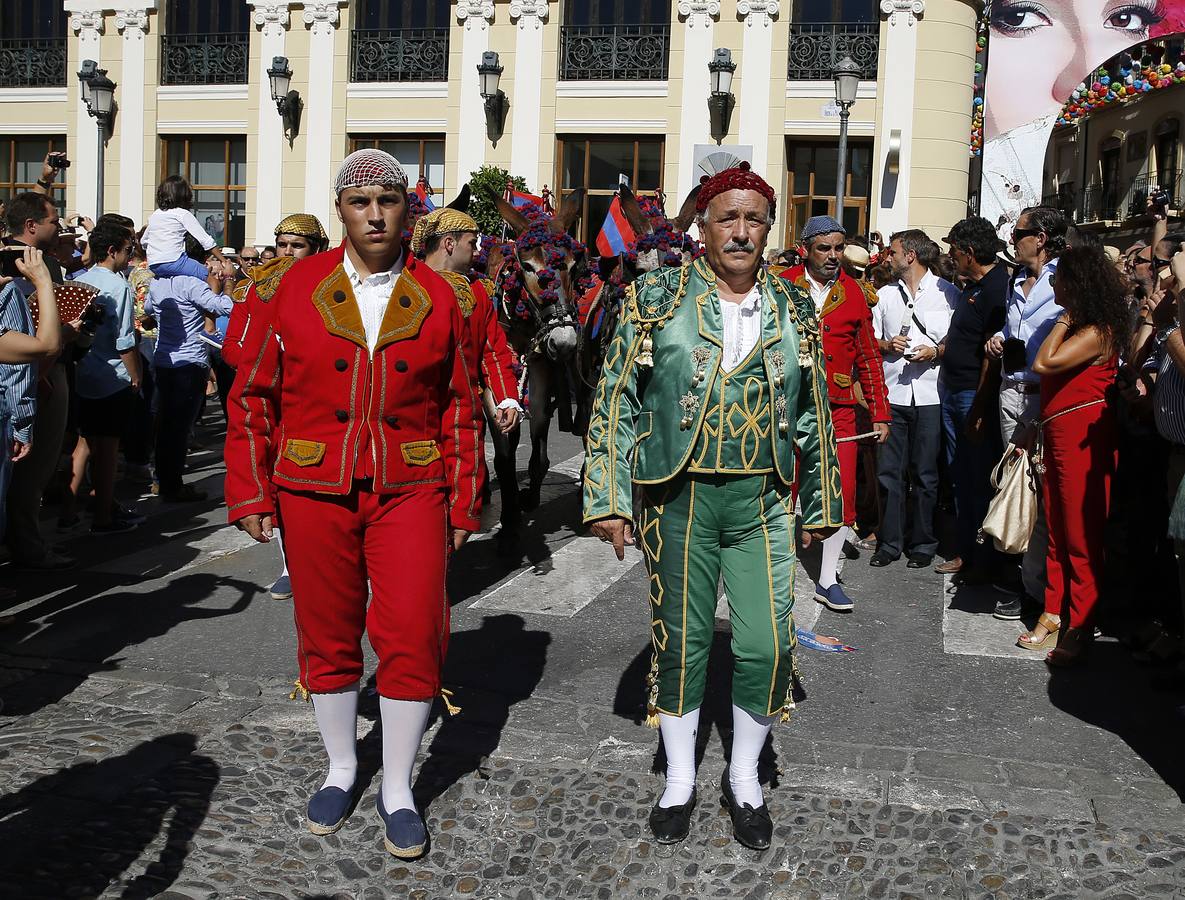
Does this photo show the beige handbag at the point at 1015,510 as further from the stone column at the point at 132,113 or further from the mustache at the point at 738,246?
the stone column at the point at 132,113

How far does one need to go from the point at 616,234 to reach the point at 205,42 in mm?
18331

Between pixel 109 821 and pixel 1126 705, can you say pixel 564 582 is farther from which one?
pixel 109 821

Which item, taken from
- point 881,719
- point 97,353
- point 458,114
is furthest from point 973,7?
point 881,719

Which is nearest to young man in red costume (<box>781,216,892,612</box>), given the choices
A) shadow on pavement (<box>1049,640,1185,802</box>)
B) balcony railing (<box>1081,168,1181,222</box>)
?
shadow on pavement (<box>1049,640,1185,802</box>)

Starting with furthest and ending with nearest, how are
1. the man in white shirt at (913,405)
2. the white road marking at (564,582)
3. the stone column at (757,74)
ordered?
the stone column at (757,74)
the man in white shirt at (913,405)
the white road marking at (564,582)

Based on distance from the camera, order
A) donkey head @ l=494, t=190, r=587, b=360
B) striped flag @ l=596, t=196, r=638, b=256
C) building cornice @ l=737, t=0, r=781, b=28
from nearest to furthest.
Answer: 1. donkey head @ l=494, t=190, r=587, b=360
2. striped flag @ l=596, t=196, r=638, b=256
3. building cornice @ l=737, t=0, r=781, b=28

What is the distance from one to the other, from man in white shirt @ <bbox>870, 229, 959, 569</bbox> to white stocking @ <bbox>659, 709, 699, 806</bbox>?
410 centimetres

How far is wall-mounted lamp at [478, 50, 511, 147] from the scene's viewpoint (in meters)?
21.3

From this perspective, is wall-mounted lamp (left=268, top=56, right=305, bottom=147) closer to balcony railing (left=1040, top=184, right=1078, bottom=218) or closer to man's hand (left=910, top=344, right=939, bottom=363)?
man's hand (left=910, top=344, right=939, bottom=363)

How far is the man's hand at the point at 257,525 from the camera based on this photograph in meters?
3.97

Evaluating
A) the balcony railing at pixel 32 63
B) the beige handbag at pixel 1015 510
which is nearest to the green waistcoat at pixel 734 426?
the beige handbag at pixel 1015 510

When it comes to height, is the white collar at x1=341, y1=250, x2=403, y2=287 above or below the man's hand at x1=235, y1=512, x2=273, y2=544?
above

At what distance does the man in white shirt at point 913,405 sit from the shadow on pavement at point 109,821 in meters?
4.82

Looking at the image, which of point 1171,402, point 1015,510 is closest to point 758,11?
point 1015,510
